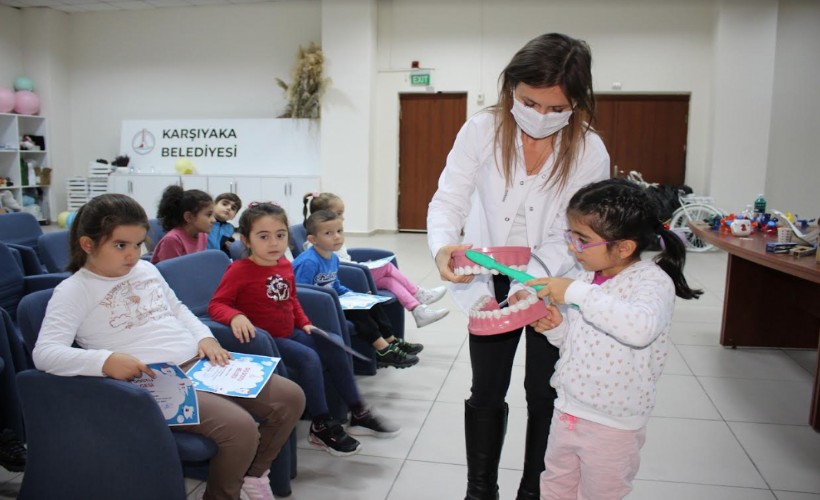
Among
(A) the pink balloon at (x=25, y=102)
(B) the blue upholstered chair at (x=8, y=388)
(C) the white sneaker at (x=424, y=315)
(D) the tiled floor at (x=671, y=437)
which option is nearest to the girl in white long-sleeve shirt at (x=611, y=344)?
(D) the tiled floor at (x=671, y=437)

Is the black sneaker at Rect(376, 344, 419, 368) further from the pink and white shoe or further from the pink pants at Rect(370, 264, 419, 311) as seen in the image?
the pink and white shoe

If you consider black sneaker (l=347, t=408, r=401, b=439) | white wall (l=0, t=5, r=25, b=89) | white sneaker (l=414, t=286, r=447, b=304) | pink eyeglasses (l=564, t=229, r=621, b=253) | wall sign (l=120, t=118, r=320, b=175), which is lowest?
black sneaker (l=347, t=408, r=401, b=439)

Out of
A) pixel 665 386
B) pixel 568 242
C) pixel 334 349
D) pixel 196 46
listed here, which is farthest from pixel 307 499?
pixel 196 46

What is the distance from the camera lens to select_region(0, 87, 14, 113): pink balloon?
29.6 feet

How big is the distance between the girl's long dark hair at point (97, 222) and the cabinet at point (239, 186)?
708 centimetres

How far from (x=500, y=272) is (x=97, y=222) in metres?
1.12

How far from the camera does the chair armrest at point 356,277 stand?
327cm

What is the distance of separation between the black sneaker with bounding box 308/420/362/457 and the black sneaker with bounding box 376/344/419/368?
78 cm

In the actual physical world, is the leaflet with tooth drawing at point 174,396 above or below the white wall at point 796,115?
below

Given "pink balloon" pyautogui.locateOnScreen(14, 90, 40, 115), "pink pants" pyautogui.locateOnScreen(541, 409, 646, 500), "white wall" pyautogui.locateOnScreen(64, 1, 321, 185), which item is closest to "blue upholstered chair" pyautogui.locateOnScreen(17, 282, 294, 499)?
"pink pants" pyautogui.locateOnScreen(541, 409, 646, 500)

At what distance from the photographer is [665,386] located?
3.19 metres

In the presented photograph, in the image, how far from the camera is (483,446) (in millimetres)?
1729

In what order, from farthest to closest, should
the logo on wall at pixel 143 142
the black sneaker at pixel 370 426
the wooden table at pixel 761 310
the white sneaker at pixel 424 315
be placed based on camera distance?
the logo on wall at pixel 143 142
the wooden table at pixel 761 310
the white sneaker at pixel 424 315
the black sneaker at pixel 370 426

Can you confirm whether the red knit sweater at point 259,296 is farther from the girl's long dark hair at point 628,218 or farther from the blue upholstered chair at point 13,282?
the girl's long dark hair at point 628,218
